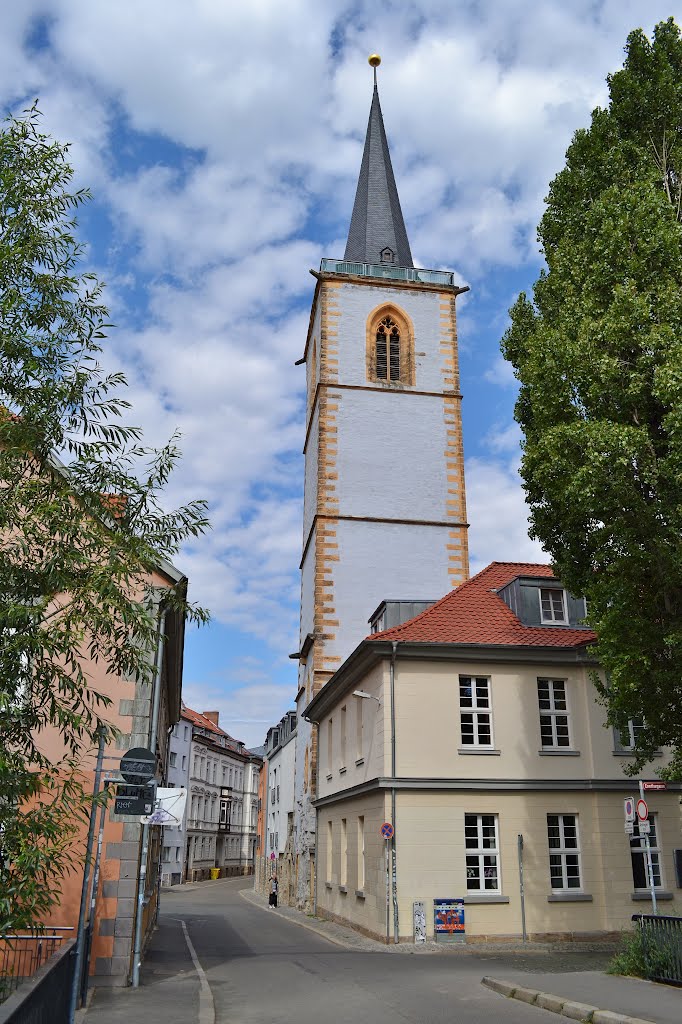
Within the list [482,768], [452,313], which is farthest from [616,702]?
[452,313]

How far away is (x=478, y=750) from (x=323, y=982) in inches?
302

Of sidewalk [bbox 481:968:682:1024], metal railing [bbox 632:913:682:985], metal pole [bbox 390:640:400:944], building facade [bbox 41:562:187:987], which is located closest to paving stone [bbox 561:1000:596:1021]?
sidewalk [bbox 481:968:682:1024]

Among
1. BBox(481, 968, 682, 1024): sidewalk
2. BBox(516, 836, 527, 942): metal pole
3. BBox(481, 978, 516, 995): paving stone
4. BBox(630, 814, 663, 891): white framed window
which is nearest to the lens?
BBox(481, 968, 682, 1024): sidewalk

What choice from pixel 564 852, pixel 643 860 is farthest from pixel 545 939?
pixel 643 860

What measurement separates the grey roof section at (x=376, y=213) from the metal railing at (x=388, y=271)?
1686 millimetres

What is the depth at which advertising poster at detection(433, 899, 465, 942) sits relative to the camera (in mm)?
19500

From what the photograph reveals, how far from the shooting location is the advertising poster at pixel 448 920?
1950 centimetres

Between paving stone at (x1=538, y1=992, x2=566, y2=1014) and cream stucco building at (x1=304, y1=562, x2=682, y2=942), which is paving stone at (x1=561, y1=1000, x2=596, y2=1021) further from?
cream stucco building at (x1=304, y1=562, x2=682, y2=942)

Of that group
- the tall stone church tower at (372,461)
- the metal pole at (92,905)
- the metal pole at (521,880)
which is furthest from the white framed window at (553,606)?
the metal pole at (92,905)

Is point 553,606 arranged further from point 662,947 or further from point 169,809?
point 169,809

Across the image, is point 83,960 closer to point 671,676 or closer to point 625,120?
point 671,676

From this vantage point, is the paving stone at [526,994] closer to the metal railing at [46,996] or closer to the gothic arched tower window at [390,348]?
the metal railing at [46,996]

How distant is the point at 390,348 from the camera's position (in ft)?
125

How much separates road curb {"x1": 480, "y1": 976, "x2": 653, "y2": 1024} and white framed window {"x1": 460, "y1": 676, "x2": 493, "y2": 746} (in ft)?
26.7
